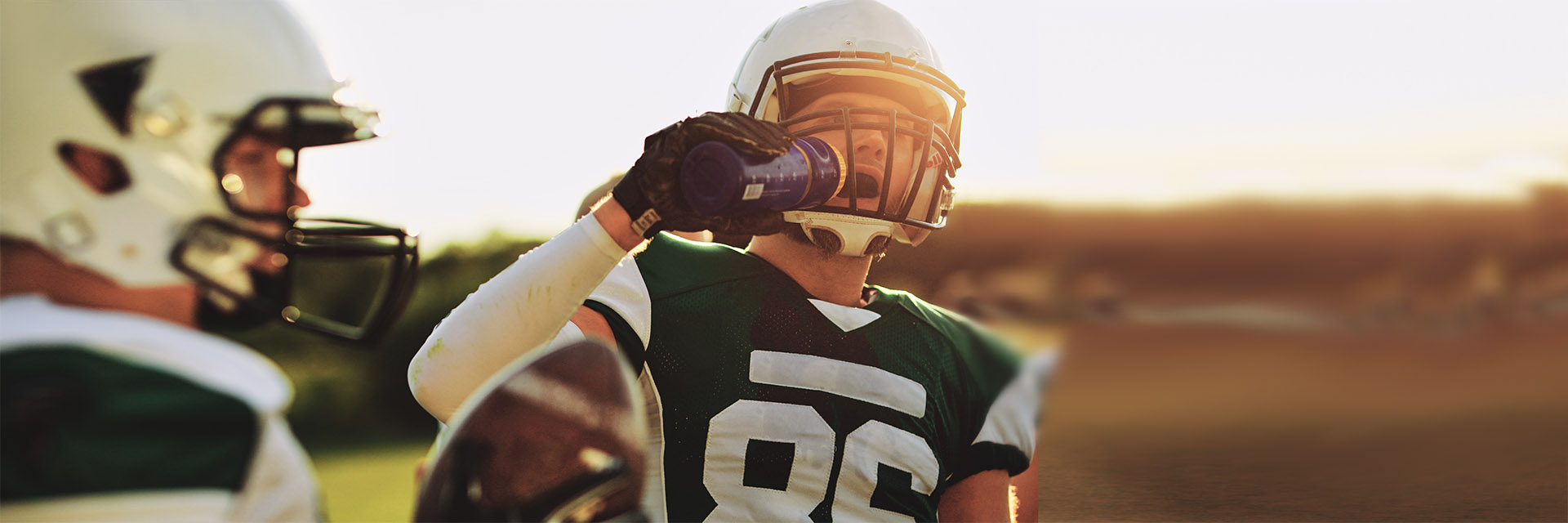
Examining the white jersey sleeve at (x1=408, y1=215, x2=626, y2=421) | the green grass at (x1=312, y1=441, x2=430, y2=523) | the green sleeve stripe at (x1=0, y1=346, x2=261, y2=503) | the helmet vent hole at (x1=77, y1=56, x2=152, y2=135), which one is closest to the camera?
the green sleeve stripe at (x1=0, y1=346, x2=261, y2=503)

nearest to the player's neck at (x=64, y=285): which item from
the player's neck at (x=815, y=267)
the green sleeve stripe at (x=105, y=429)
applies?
the green sleeve stripe at (x=105, y=429)

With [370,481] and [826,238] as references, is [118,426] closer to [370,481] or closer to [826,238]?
[826,238]

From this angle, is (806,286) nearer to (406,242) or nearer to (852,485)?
(852,485)

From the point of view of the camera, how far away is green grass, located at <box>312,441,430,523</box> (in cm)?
1472

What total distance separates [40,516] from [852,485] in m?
1.63

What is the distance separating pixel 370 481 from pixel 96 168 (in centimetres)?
1825

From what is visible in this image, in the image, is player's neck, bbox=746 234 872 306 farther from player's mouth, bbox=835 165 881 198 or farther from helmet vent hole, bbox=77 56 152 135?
helmet vent hole, bbox=77 56 152 135

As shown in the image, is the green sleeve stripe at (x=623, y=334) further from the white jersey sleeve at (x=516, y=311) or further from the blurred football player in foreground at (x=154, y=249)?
the blurred football player in foreground at (x=154, y=249)

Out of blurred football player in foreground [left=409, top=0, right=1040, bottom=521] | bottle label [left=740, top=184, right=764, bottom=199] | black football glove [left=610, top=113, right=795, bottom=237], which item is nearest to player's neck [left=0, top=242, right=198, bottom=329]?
blurred football player in foreground [left=409, top=0, right=1040, bottom=521]

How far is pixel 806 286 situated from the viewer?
2.65 m

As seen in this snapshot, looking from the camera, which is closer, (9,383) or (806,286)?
(9,383)

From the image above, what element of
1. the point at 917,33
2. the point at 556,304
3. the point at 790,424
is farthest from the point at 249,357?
the point at 917,33

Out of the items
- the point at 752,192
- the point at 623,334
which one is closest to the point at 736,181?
the point at 752,192

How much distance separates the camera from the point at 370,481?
18031 mm
